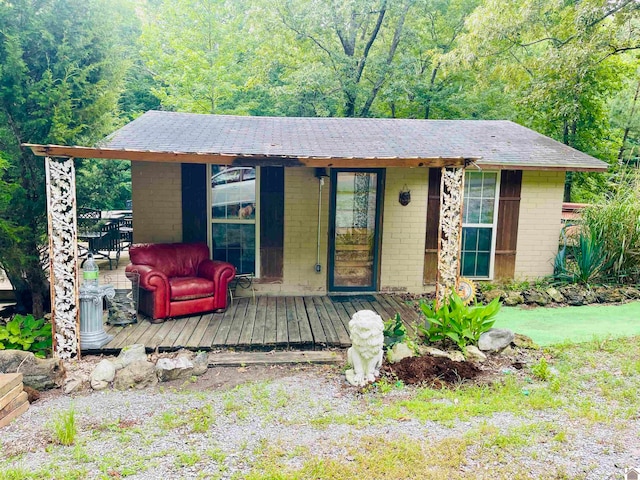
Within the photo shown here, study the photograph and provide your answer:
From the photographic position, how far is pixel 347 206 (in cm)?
709

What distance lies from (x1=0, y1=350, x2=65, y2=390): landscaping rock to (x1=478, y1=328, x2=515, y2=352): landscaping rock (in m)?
4.27

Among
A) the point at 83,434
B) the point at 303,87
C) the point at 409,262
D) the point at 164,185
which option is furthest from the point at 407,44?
the point at 83,434

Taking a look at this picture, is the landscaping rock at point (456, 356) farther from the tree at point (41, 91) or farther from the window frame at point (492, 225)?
the tree at point (41, 91)

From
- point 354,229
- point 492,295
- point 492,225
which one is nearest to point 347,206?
point 354,229

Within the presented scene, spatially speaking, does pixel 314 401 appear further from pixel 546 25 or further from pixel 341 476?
pixel 546 25

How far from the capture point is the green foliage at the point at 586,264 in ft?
24.5

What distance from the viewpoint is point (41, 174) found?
4996mm

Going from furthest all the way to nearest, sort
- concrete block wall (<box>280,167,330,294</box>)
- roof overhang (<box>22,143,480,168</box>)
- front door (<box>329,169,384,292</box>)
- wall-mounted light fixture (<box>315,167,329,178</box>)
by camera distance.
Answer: front door (<box>329,169,384,292</box>), concrete block wall (<box>280,167,330,294</box>), wall-mounted light fixture (<box>315,167,329,178</box>), roof overhang (<box>22,143,480,168</box>)

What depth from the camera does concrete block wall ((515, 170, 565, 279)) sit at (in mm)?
7418

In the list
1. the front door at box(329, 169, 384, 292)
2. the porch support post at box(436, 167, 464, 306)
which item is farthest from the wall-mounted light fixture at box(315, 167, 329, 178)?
the porch support post at box(436, 167, 464, 306)

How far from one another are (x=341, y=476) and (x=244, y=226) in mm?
4753

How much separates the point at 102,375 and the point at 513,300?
5893mm

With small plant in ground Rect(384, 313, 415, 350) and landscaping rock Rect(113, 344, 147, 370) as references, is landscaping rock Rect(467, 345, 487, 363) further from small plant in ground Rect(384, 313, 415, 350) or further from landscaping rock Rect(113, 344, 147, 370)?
landscaping rock Rect(113, 344, 147, 370)

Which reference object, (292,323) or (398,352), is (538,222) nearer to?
(398,352)
